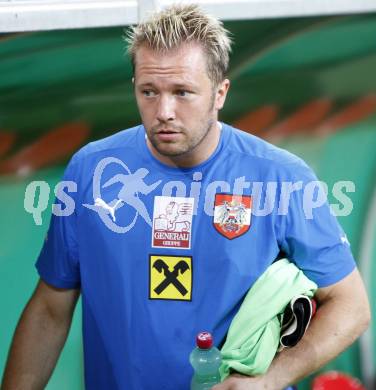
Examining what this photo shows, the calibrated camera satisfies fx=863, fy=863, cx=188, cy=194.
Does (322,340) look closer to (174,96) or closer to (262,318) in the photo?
(262,318)

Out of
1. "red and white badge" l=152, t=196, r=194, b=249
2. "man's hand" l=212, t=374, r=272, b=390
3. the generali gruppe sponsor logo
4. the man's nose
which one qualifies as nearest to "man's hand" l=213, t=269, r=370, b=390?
"man's hand" l=212, t=374, r=272, b=390

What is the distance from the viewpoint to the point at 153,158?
2.71 m

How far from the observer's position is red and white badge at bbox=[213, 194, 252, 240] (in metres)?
2.64

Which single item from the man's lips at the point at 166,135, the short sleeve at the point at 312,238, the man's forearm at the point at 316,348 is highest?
the man's lips at the point at 166,135

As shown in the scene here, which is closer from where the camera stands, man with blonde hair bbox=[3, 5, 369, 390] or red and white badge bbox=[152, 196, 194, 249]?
man with blonde hair bbox=[3, 5, 369, 390]

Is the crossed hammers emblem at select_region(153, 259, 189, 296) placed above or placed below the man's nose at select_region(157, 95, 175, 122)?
below

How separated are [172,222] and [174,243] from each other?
65mm

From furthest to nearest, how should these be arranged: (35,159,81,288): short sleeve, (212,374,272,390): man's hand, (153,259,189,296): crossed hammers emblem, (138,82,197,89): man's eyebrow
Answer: (35,159,81,288): short sleeve
(153,259,189,296): crossed hammers emblem
(138,82,197,89): man's eyebrow
(212,374,272,390): man's hand

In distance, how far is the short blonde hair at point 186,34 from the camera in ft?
8.27

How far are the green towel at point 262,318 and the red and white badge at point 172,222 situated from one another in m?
0.27

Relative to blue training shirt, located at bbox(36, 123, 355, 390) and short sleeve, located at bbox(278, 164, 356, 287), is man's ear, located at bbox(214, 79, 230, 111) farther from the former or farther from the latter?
short sleeve, located at bbox(278, 164, 356, 287)

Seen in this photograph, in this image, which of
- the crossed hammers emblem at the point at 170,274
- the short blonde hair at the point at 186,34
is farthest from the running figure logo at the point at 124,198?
the short blonde hair at the point at 186,34

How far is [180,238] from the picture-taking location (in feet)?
8.76

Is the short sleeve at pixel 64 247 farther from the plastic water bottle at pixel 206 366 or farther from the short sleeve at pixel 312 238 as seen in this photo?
the short sleeve at pixel 312 238
